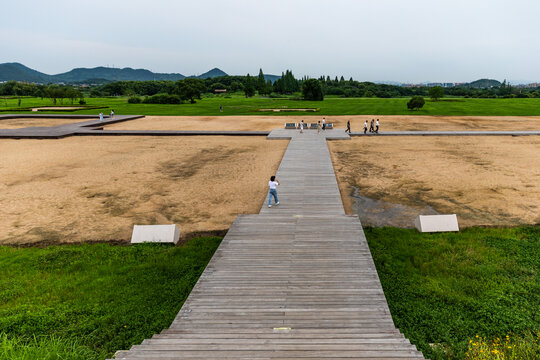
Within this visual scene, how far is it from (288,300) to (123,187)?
12.3m

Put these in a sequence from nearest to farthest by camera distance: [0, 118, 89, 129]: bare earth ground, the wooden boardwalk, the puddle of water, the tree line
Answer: the wooden boardwalk, the puddle of water, [0, 118, 89, 129]: bare earth ground, the tree line

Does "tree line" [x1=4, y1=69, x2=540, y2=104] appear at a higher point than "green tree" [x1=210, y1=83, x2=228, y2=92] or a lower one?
lower

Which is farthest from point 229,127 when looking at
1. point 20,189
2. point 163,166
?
point 20,189

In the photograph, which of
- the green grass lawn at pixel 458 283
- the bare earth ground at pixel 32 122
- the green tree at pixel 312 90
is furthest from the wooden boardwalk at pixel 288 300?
the green tree at pixel 312 90

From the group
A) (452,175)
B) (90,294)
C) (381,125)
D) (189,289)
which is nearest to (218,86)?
(381,125)

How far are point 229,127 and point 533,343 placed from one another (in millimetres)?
32296

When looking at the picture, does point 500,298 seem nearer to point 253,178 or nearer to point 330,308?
point 330,308

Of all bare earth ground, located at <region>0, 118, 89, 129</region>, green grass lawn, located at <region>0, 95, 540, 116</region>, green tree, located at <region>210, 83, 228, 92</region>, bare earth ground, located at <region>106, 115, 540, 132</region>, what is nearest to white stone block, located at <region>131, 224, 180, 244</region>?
bare earth ground, located at <region>106, 115, 540, 132</region>

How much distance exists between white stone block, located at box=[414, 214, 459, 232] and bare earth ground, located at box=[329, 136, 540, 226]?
108cm

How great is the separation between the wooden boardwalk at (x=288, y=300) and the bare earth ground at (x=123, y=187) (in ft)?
9.41

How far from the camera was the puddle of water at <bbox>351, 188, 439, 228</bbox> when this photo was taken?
11406mm

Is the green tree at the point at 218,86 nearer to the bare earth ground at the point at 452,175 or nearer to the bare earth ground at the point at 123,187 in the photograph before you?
the bare earth ground at the point at 123,187

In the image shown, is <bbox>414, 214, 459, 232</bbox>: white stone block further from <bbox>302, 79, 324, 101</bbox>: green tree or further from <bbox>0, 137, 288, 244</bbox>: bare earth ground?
<bbox>302, 79, 324, 101</bbox>: green tree

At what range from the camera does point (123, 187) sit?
15.5 metres
